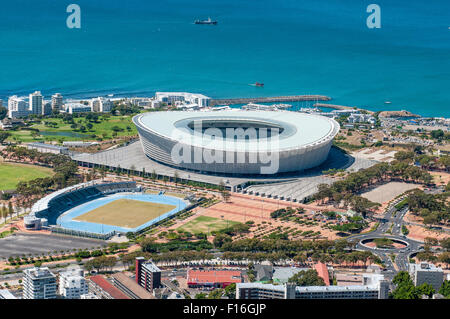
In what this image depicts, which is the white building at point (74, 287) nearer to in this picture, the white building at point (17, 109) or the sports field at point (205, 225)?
the sports field at point (205, 225)

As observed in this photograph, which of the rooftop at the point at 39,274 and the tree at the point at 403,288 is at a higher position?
the rooftop at the point at 39,274

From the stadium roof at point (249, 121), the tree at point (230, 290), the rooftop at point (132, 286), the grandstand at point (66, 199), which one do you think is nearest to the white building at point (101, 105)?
the stadium roof at point (249, 121)

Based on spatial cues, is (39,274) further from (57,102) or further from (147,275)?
(57,102)

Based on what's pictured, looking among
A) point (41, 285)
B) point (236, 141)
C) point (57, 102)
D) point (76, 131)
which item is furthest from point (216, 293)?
point (57, 102)

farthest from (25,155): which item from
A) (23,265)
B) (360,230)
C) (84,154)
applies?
(360,230)

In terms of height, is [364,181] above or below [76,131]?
below

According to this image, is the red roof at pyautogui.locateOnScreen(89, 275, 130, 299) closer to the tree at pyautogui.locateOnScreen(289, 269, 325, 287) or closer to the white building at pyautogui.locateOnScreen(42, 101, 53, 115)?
the tree at pyautogui.locateOnScreen(289, 269, 325, 287)
